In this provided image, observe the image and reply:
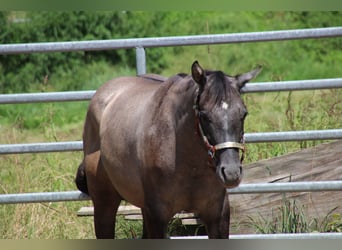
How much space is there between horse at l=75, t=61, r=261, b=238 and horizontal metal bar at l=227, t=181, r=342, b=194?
761mm

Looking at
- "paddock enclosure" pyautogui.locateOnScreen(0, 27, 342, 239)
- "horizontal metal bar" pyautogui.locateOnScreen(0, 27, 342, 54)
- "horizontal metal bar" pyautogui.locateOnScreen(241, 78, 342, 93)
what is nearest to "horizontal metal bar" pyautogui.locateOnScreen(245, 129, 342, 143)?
"paddock enclosure" pyautogui.locateOnScreen(0, 27, 342, 239)

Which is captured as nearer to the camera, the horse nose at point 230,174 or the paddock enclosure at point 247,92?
the horse nose at point 230,174

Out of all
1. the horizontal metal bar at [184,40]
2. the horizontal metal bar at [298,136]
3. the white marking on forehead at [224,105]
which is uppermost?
the horizontal metal bar at [184,40]

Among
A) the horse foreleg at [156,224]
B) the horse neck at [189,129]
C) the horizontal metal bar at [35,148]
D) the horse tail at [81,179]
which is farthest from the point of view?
the horse tail at [81,179]

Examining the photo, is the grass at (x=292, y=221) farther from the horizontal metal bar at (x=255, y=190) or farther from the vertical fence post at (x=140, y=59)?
the vertical fence post at (x=140, y=59)

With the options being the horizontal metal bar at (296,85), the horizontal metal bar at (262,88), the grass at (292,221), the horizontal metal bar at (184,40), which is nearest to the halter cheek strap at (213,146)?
the horizontal metal bar at (262,88)

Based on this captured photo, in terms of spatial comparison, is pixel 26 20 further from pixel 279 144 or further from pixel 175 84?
pixel 175 84

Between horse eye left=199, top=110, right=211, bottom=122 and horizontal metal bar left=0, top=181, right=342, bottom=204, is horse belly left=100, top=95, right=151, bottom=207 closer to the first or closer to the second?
horizontal metal bar left=0, top=181, right=342, bottom=204

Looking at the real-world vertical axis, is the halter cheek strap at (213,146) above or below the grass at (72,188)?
above

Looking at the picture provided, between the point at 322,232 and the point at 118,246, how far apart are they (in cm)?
389

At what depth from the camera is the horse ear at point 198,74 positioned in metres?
3.54

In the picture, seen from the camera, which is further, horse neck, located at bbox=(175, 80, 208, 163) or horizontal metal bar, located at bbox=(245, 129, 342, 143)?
horizontal metal bar, located at bbox=(245, 129, 342, 143)

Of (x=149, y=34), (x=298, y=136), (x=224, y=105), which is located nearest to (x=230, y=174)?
(x=224, y=105)

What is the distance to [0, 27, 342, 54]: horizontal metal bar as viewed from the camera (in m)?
4.77
